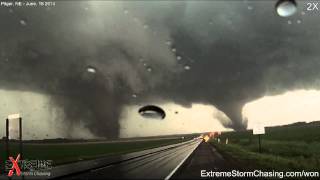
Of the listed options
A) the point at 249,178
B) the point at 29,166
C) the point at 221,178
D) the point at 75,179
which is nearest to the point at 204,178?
the point at 221,178

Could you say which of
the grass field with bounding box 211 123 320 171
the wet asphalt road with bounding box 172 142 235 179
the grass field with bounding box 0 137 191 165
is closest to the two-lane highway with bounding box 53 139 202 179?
the wet asphalt road with bounding box 172 142 235 179

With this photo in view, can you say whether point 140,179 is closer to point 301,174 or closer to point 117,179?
point 117,179

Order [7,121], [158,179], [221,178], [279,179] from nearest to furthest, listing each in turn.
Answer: [279,179] < [221,178] < [158,179] < [7,121]

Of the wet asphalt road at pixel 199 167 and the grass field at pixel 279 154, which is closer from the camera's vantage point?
the wet asphalt road at pixel 199 167

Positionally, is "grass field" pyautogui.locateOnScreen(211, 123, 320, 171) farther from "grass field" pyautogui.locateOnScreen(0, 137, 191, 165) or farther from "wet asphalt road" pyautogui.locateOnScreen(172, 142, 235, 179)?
"grass field" pyautogui.locateOnScreen(0, 137, 191, 165)

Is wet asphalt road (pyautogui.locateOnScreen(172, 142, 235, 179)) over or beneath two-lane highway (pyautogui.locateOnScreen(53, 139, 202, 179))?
over

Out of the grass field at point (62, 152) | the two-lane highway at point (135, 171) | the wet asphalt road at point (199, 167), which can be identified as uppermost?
the wet asphalt road at point (199, 167)

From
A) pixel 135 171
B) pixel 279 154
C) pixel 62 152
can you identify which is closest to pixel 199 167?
pixel 135 171

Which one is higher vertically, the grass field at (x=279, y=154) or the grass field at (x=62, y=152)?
the grass field at (x=279, y=154)

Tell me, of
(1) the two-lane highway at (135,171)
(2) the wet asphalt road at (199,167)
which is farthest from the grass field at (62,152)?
(2) the wet asphalt road at (199,167)

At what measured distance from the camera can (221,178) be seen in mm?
20453

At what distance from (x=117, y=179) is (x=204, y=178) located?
4810mm

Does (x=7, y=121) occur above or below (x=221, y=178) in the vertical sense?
above

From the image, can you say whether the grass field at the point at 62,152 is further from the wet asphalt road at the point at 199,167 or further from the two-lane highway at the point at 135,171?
the wet asphalt road at the point at 199,167
